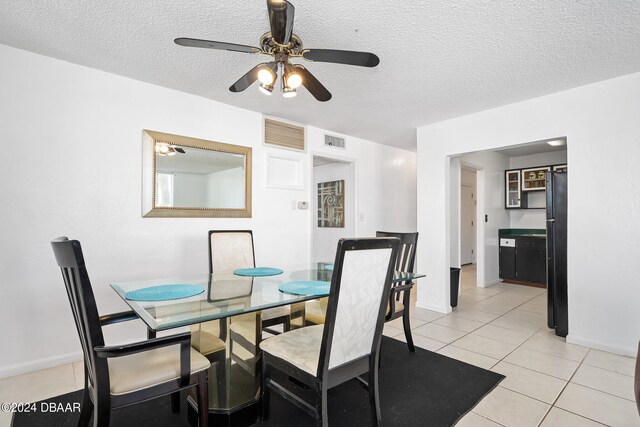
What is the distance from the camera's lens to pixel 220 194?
3.36 meters

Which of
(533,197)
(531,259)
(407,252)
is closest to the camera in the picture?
(407,252)

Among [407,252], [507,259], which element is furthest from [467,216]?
[407,252]

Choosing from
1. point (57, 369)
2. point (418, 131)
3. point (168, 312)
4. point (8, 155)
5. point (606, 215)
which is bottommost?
point (57, 369)

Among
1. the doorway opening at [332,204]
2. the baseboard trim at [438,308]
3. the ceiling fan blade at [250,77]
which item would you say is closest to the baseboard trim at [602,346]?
the baseboard trim at [438,308]

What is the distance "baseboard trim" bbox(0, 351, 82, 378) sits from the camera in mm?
2293

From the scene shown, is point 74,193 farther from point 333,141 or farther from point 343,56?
point 333,141

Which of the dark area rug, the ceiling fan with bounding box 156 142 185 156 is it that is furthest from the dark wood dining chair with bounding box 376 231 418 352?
the ceiling fan with bounding box 156 142 185 156

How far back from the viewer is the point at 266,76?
1.89 metres

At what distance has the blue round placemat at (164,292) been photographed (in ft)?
5.61

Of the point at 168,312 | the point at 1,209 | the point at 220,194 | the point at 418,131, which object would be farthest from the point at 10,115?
the point at 418,131

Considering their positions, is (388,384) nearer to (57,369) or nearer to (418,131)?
(57,369)

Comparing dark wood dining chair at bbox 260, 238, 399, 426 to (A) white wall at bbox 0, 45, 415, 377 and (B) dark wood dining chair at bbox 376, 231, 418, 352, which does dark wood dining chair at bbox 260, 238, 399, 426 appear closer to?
(B) dark wood dining chair at bbox 376, 231, 418, 352

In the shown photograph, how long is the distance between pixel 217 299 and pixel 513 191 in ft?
19.0

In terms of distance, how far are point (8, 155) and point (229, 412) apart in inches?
94.3
